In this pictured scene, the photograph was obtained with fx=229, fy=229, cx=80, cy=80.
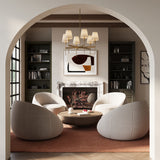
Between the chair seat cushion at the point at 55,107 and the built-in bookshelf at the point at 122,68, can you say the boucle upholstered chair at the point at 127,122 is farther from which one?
the built-in bookshelf at the point at 122,68

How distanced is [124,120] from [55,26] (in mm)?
5228

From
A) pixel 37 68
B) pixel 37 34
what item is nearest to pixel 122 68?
pixel 37 68

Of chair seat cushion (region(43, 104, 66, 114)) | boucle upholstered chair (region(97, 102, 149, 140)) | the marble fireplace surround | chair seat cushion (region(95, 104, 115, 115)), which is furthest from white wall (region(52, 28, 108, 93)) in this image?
boucle upholstered chair (region(97, 102, 149, 140))

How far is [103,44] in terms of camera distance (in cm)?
868

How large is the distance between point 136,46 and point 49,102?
434 centimetres

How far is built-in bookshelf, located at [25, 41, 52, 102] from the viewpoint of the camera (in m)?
9.07

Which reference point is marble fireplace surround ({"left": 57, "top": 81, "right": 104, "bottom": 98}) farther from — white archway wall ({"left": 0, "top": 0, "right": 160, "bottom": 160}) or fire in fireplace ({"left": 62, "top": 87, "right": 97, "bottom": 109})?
white archway wall ({"left": 0, "top": 0, "right": 160, "bottom": 160})

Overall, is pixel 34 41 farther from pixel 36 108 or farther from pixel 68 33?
pixel 36 108

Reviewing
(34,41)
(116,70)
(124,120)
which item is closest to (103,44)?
(116,70)

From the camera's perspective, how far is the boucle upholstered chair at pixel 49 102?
21.6 ft

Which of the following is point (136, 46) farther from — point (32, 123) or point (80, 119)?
point (32, 123)

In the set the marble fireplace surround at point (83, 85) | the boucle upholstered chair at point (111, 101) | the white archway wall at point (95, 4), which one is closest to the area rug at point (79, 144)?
the white archway wall at point (95, 4)

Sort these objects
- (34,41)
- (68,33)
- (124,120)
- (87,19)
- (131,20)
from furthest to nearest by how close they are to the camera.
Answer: (34,41), (87,19), (68,33), (124,120), (131,20)

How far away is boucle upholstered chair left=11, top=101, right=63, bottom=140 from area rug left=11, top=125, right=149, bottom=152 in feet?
0.42
